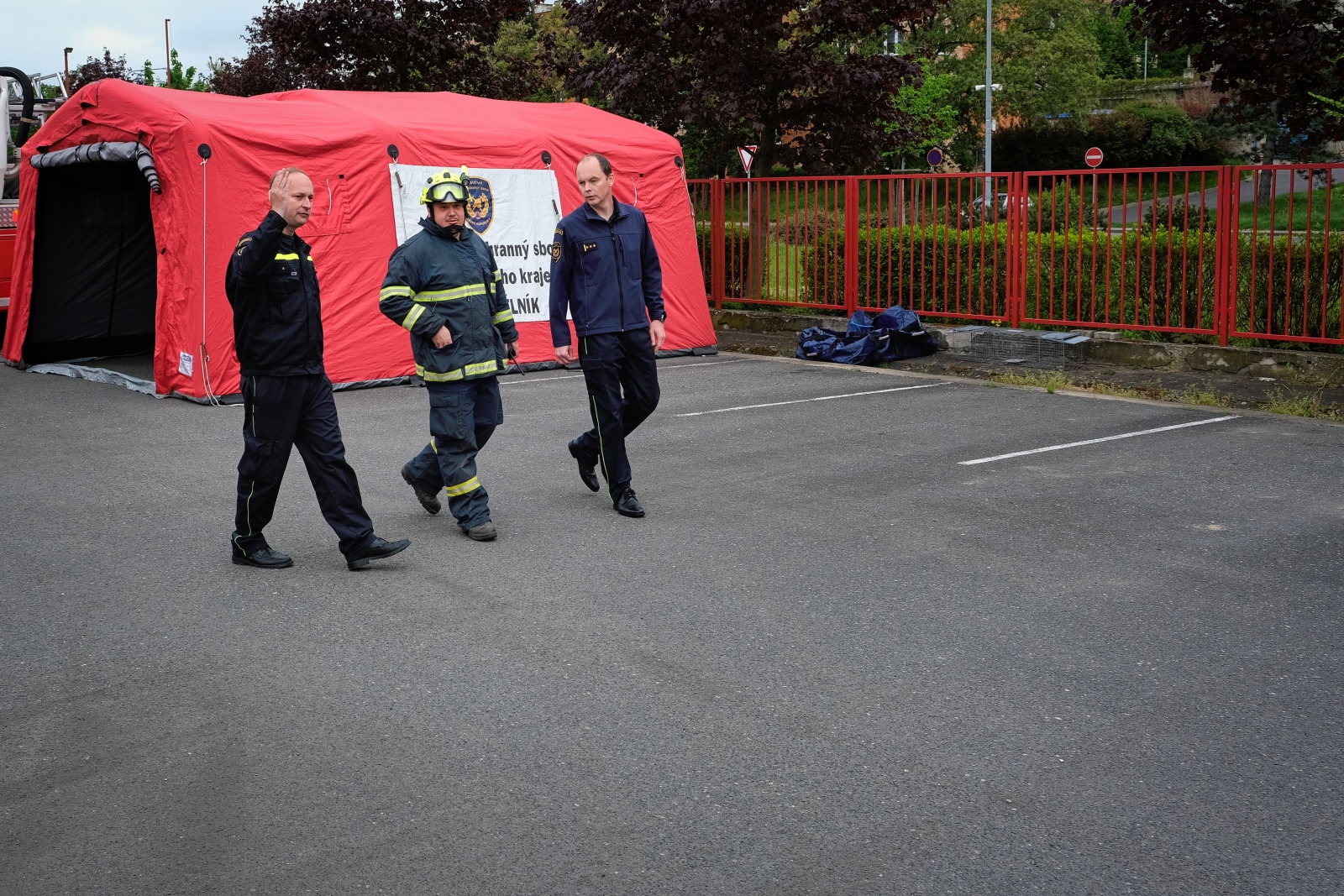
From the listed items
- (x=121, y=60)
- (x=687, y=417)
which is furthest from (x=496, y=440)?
(x=121, y=60)

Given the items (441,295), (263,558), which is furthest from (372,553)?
(441,295)

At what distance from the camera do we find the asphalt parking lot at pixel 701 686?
Answer: 3.49 metres

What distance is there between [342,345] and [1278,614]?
9.32m

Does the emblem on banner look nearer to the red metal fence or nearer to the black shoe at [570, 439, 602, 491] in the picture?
the red metal fence

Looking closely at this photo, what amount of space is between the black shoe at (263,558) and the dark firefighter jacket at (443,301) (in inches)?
44.8

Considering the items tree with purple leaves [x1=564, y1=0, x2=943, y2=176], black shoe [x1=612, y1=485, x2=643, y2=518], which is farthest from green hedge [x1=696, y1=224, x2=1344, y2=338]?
black shoe [x1=612, y1=485, x2=643, y2=518]

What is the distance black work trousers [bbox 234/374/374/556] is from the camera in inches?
244

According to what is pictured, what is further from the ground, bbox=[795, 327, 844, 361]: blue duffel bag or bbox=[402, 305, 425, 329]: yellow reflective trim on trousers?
bbox=[402, 305, 425, 329]: yellow reflective trim on trousers

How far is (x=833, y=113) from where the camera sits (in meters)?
17.9

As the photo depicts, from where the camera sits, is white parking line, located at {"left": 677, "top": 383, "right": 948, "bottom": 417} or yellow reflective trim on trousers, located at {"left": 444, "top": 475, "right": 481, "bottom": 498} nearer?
yellow reflective trim on trousers, located at {"left": 444, "top": 475, "right": 481, "bottom": 498}

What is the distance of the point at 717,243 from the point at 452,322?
34.5ft

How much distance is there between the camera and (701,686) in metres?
4.67

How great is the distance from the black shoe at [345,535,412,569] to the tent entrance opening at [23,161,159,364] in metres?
9.25

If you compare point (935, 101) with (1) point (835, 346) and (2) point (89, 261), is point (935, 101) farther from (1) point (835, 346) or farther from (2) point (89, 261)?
(2) point (89, 261)
